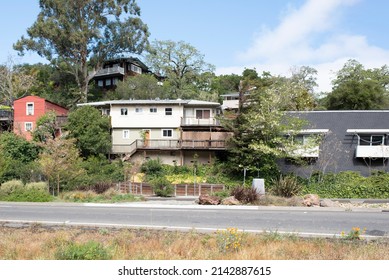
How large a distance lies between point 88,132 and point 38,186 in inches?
422

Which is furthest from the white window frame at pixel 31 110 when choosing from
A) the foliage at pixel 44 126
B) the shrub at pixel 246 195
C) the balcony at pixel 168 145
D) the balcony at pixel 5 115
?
the shrub at pixel 246 195

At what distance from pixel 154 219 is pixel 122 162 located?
2098cm

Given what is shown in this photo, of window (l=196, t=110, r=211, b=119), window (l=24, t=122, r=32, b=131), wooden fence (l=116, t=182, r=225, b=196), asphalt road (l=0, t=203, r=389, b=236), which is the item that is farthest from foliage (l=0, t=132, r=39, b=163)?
asphalt road (l=0, t=203, r=389, b=236)

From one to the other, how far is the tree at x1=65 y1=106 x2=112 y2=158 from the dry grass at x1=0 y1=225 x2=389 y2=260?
2460 cm

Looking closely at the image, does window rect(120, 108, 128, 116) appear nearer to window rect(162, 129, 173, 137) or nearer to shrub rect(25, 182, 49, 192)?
window rect(162, 129, 173, 137)

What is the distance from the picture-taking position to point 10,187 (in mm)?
24156

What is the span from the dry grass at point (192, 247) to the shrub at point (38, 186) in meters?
15.2

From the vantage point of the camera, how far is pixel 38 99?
4144cm

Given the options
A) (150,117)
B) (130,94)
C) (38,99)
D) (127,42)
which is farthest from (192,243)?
(127,42)

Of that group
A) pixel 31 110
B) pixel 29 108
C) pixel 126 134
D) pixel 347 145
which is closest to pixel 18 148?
pixel 31 110

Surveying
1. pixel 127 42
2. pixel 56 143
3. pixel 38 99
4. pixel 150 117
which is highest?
pixel 127 42

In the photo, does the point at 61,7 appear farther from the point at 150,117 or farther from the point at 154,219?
the point at 154,219

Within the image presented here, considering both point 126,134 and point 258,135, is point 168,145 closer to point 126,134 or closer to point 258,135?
point 126,134

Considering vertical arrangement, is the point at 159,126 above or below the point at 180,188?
above
